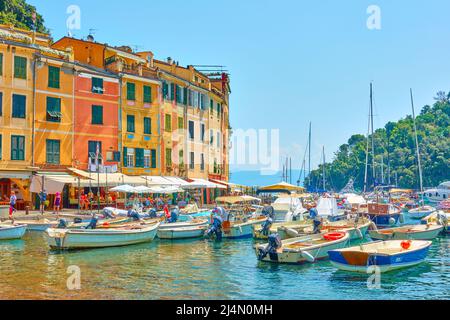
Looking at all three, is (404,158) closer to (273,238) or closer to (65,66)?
(65,66)

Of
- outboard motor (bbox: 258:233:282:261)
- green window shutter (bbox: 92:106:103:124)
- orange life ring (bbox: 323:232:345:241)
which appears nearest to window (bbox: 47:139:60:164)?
green window shutter (bbox: 92:106:103:124)

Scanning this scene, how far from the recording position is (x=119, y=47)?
169ft

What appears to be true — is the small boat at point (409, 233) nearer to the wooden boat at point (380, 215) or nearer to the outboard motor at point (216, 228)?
the wooden boat at point (380, 215)

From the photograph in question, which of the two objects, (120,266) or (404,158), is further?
(404,158)

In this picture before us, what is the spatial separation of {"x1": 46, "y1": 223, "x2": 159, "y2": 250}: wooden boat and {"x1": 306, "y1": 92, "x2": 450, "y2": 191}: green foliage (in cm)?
6759

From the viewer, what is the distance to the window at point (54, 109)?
133ft

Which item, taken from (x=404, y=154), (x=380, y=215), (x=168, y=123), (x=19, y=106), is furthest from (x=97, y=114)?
(x=404, y=154)

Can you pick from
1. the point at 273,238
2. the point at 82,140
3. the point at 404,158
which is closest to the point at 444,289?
the point at 273,238

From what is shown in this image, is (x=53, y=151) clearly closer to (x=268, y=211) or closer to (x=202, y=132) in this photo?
(x=268, y=211)

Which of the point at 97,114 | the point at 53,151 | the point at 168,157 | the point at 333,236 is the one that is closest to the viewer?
the point at 333,236

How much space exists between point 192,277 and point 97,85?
96.2 feet

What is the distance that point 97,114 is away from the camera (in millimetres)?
44188

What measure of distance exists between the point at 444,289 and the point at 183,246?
14414 millimetres
